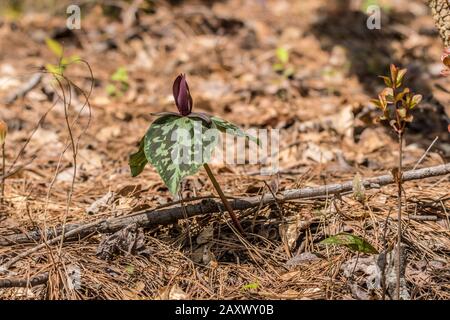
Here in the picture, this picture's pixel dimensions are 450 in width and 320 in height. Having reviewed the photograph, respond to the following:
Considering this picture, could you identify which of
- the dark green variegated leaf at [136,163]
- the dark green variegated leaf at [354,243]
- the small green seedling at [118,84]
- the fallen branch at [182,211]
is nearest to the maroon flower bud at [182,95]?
the dark green variegated leaf at [136,163]

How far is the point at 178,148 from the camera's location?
70.2 inches

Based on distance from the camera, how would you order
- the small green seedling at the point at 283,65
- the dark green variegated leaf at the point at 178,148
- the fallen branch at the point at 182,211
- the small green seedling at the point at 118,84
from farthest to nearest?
the small green seedling at the point at 283,65 → the small green seedling at the point at 118,84 → the fallen branch at the point at 182,211 → the dark green variegated leaf at the point at 178,148

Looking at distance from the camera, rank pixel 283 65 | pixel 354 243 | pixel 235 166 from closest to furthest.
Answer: pixel 354 243 < pixel 235 166 < pixel 283 65

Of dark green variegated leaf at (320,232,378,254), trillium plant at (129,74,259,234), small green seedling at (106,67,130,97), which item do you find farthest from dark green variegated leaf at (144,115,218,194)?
small green seedling at (106,67,130,97)

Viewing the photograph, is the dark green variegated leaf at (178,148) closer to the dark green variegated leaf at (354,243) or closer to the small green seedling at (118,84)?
the dark green variegated leaf at (354,243)

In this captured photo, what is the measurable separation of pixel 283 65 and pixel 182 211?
211 centimetres

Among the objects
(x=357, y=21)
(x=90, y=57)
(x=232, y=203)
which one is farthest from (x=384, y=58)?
(x=232, y=203)

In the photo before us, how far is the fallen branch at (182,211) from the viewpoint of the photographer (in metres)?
2.07

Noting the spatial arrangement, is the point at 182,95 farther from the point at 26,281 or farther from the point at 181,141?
the point at 26,281

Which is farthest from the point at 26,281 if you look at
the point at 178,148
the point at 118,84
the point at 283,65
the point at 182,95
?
the point at 283,65

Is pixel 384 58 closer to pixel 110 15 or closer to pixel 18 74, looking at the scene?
pixel 110 15

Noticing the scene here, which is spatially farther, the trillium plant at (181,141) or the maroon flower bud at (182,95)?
the maroon flower bud at (182,95)

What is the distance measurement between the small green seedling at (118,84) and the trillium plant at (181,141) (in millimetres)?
1930

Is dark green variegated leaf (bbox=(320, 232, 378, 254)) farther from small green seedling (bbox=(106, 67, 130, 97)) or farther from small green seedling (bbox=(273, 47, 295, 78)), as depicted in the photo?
small green seedling (bbox=(106, 67, 130, 97))
